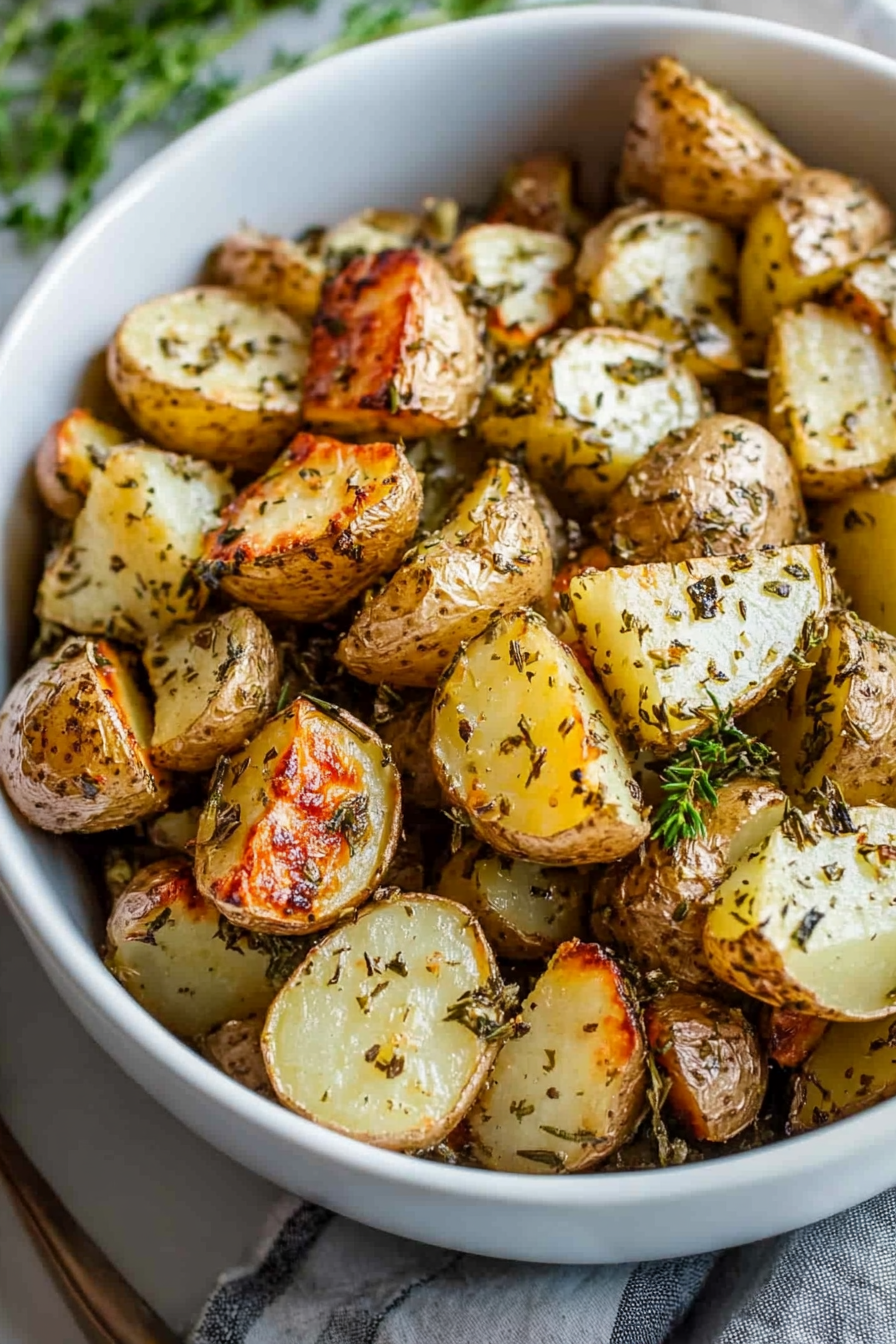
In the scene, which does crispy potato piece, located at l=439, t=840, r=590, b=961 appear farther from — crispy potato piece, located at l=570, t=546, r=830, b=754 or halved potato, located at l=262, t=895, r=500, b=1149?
crispy potato piece, located at l=570, t=546, r=830, b=754

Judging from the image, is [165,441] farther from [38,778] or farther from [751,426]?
[751,426]

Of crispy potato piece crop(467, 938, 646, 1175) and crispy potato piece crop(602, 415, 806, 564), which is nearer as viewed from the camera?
crispy potato piece crop(467, 938, 646, 1175)

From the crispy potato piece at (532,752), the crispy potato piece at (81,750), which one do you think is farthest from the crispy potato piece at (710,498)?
the crispy potato piece at (81,750)

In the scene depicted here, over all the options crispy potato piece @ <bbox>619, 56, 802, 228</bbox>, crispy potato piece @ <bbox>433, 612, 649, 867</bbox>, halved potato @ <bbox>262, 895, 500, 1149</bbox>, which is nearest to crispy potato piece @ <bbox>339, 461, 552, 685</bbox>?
crispy potato piece @ <bbox>433, 612, 649, 867</bbox>

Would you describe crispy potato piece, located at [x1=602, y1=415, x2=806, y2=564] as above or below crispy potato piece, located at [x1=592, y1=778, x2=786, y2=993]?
above

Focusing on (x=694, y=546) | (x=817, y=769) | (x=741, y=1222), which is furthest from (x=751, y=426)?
(x=741, y=1222)

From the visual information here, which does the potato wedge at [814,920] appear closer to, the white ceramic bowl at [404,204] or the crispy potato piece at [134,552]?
the white ceramic bowl at [404,204]
